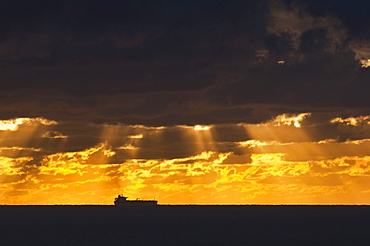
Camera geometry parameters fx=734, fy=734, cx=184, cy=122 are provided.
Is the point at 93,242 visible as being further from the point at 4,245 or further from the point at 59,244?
the point at 4,245

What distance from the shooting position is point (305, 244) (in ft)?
620

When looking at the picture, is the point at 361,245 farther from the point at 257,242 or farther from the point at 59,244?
the point at 59,244

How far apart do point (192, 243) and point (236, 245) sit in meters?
12.0

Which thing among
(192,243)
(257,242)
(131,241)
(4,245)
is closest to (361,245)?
(257,242)

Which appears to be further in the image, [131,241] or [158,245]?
[131,241]

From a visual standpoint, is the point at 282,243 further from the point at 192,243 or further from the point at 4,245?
A: the point at 4,245

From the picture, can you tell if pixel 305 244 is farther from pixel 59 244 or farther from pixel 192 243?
pixel 59 244

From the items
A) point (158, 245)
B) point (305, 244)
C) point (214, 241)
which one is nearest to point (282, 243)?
point (305, 244)

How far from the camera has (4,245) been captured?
7357 inches

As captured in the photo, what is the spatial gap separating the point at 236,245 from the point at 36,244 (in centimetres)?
5092

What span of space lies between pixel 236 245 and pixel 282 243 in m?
14.2

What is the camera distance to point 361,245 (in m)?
188

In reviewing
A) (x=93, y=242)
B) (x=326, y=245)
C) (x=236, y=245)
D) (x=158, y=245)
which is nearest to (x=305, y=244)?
(x=326, y=245)

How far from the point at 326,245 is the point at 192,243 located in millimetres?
34122
